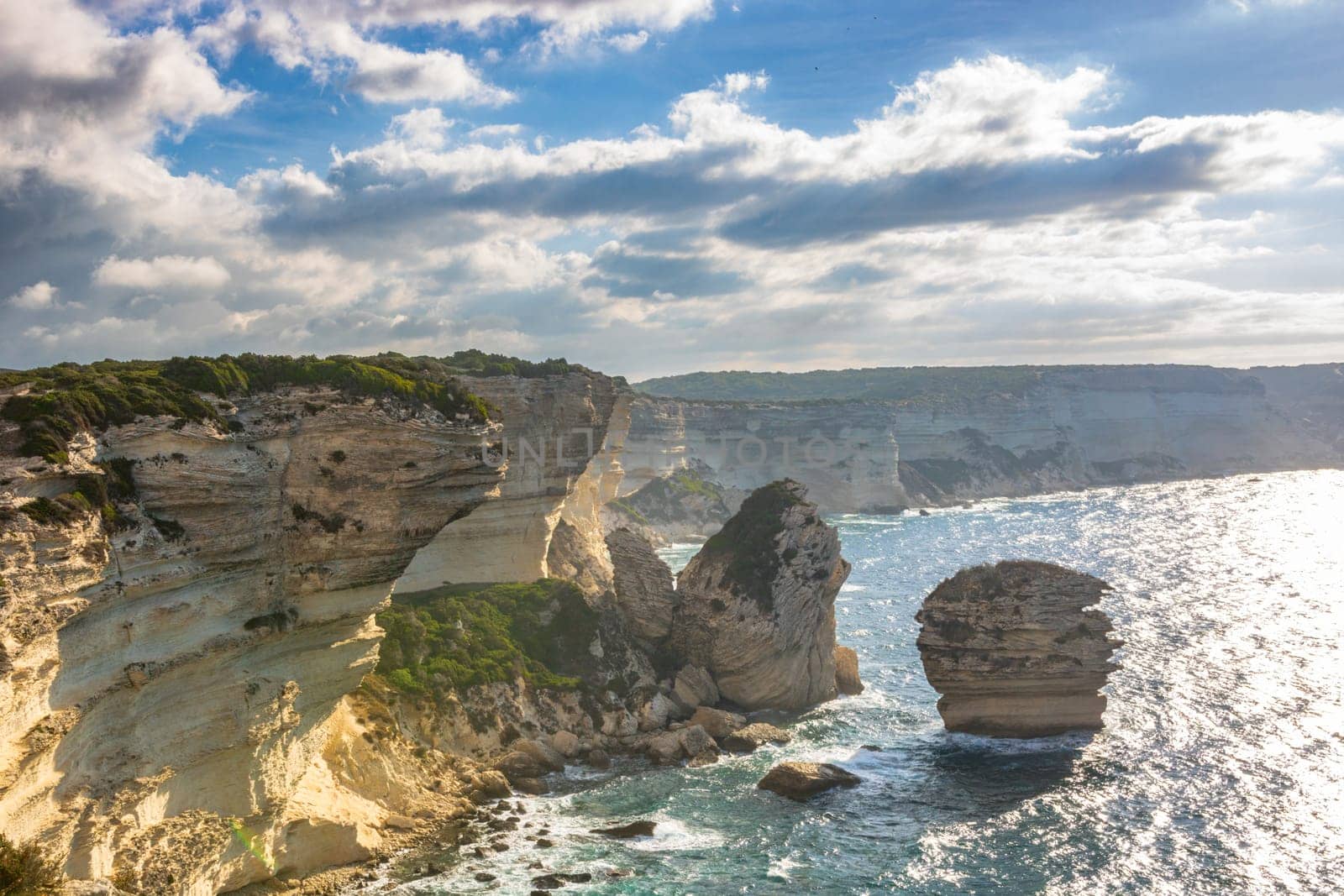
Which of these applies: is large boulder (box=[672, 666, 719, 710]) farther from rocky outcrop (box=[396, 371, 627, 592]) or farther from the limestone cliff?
the limestone cliff

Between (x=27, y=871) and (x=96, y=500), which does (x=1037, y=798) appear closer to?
(x=27, y=871)

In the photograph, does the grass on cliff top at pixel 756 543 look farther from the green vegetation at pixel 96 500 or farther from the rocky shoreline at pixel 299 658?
the green vegetation at pixel 96 500

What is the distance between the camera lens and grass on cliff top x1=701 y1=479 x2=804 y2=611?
4528cm

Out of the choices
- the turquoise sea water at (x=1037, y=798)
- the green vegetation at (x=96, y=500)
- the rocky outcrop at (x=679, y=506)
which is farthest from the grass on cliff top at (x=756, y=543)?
the rocky outcrop at (x=679, y=506)

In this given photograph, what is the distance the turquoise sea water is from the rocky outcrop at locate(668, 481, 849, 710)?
254cm

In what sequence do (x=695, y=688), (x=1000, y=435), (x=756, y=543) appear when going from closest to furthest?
(x=695, y=688), (x=756, y=543), (x=1000, y=435)

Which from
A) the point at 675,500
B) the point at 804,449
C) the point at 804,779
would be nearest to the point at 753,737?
the point at 804,779

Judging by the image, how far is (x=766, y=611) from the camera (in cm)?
4453

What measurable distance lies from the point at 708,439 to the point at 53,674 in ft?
410

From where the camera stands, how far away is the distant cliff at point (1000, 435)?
142 meters

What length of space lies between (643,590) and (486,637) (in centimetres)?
881

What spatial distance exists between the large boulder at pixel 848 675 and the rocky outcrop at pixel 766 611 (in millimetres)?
783

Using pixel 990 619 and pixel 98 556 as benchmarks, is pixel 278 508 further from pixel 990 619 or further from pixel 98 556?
pixel 990 619

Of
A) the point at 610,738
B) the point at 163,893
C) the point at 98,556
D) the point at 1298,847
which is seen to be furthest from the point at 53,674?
the point at 1298,847
